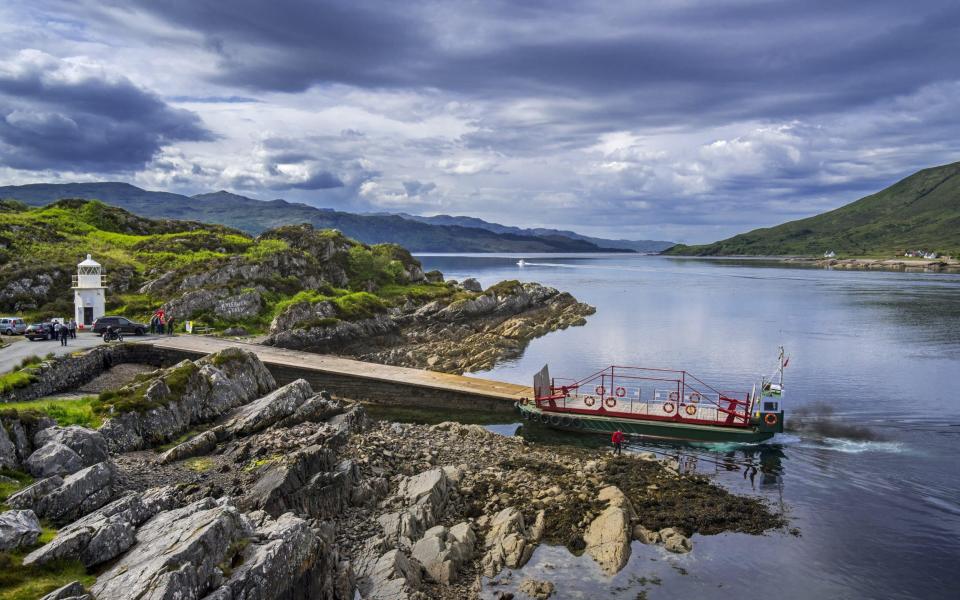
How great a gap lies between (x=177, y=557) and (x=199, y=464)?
15789 mm

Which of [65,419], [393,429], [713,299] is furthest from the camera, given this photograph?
[713,299]

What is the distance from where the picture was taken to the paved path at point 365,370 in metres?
48.3

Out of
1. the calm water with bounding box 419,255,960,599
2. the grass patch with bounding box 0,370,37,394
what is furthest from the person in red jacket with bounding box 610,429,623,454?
the grass patch with bounding box 0,370,37,394

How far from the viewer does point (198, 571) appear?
1513 centimetres

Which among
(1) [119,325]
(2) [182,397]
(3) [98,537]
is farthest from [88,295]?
(3) [98,537]

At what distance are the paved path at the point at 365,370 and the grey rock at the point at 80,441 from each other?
24.8 meters

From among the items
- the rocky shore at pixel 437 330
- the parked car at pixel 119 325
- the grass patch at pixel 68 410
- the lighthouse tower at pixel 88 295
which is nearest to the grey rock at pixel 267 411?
the grass patch at pixel 68 410

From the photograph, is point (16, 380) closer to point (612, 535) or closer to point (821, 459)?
point (612, 535)

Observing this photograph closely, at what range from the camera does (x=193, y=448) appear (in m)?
31.1

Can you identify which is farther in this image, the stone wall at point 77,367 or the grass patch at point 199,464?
the stone wall at point 77,367

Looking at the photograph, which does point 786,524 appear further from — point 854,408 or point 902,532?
point 854,408

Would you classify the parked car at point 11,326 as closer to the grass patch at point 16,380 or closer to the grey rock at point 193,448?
the grass patch at point 16,380

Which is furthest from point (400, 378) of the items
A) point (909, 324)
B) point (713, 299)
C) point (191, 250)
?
point (713, 299)

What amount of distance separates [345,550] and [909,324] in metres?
95.7
